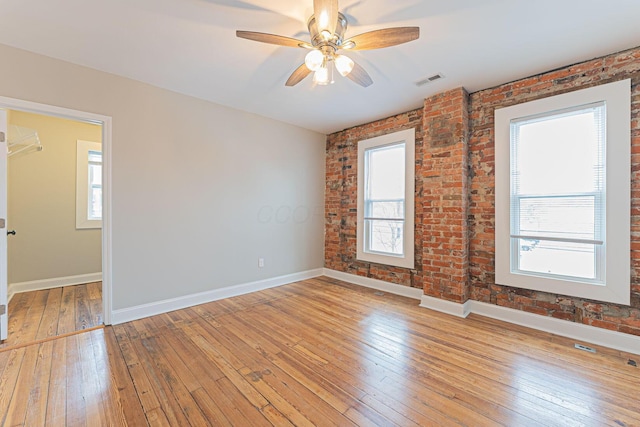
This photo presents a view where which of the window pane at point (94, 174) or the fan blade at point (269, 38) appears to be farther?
the window pane at point (94, 174)

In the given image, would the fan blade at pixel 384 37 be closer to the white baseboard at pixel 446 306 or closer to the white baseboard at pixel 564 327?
the white baseboard at pixel 446 306

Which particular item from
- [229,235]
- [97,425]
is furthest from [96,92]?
[97,425]

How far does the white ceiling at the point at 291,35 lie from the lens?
189cm

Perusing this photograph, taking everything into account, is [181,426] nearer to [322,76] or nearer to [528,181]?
[322,76]

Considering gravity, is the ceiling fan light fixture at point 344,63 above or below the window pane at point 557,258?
above

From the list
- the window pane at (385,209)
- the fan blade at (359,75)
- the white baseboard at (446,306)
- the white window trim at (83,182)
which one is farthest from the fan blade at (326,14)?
the white window trim at (83,182)

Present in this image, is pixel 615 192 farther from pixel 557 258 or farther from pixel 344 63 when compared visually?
pixel 344 63

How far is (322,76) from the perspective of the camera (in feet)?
6.64

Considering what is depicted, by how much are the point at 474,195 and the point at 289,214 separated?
268cm

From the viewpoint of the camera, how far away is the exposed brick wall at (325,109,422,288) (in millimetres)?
4062

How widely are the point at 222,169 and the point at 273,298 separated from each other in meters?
1.89

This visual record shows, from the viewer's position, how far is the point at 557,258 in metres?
2.73

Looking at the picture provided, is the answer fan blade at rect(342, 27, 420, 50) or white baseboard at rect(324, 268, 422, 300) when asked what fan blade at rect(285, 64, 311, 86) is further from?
white baseboard at rect(324, 268, 422, 300)

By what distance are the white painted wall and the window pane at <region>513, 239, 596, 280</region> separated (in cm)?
311
